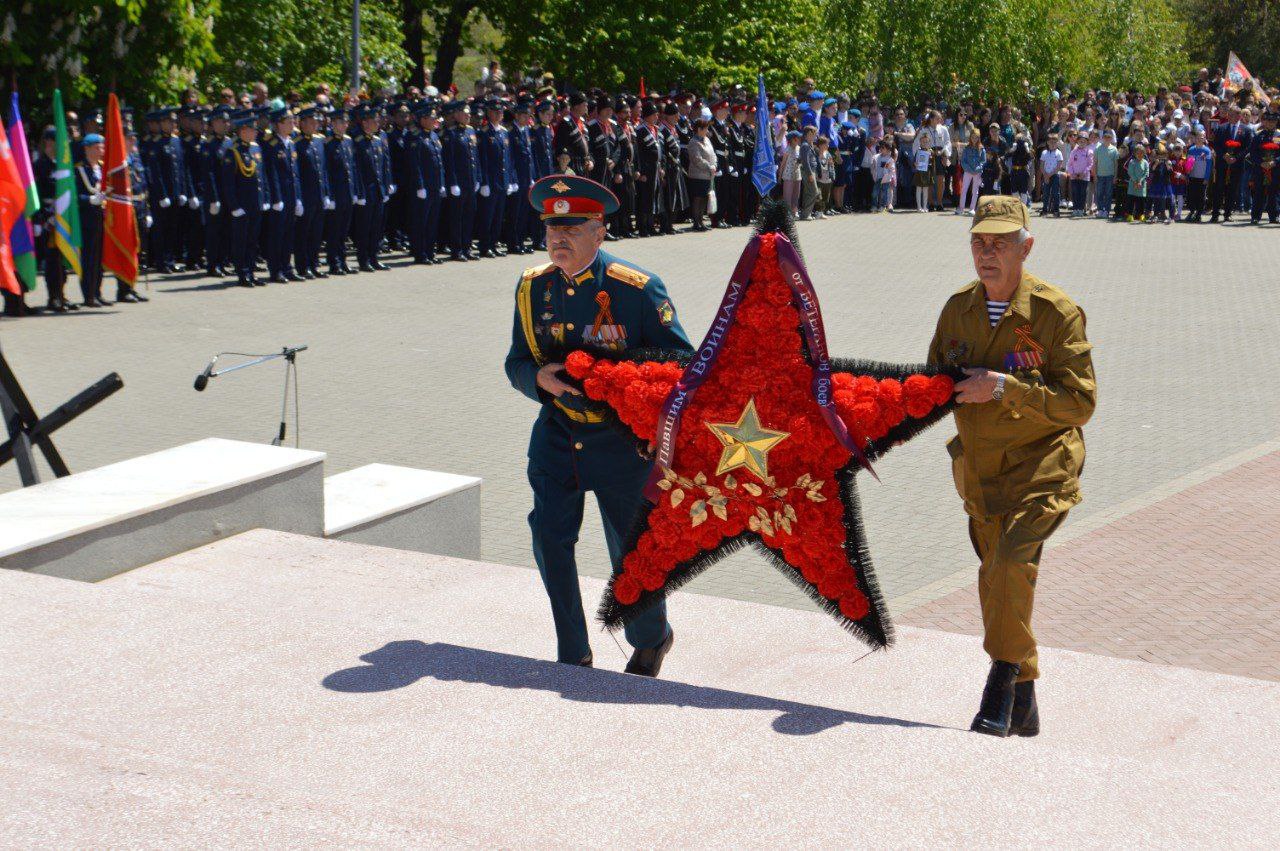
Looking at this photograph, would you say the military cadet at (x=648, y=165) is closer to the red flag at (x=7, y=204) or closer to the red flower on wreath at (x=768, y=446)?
the red flag at (x=7, y=204)

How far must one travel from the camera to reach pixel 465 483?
7.82 m

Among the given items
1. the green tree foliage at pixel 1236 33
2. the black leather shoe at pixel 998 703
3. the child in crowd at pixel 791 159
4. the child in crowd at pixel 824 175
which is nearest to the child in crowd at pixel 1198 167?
the child in crowd at pixel 824 175

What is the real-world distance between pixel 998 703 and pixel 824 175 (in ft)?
71.4

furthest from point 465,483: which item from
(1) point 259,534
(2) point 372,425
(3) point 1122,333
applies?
(3) point 1122,333

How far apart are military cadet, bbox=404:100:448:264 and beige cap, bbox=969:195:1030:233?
14566 millimetres

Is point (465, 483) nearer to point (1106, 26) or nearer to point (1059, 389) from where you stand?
point (1059, 389)

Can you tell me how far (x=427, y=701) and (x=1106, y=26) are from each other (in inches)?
1576

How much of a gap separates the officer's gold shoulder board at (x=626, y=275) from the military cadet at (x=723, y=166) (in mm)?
18848

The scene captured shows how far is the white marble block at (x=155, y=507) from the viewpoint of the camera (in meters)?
6.07

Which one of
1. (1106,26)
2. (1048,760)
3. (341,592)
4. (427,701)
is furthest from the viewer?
(1106,26)

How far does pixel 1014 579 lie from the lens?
4.75m

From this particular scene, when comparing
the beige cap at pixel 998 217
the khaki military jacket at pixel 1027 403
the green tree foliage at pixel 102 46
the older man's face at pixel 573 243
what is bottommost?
the khaki military jacket at pixel 1027 403

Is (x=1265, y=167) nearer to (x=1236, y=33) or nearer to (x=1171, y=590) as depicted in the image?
(x=1171, y=590)

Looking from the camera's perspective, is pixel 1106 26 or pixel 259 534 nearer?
pixel 259 534
